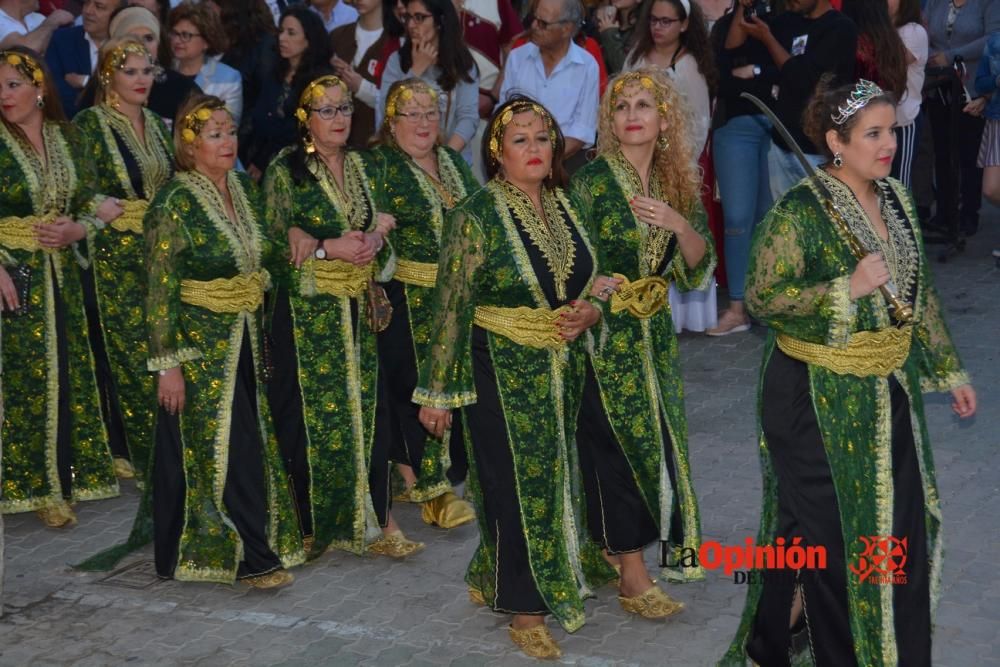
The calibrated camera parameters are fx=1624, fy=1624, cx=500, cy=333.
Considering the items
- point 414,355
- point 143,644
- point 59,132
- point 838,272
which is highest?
point 59,132

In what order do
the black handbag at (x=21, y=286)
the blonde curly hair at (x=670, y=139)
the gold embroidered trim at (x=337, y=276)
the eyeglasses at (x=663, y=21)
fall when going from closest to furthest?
the blonde curly hair at (x=670, y=139) → the gold embroidered trim at (x=337, y=276) → the black handbag at (x=21, y=286) → the eyeglasses at (x=663, y=21)

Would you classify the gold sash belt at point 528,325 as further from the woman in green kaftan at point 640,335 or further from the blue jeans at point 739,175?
the blue jeans at point 739,175

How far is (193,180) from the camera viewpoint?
267 inches

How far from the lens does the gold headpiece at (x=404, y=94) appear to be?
A: 729 cm

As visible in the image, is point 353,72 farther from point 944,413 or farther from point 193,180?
point 944,413

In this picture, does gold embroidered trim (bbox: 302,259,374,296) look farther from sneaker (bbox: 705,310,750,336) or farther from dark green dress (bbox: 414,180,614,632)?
sneaker (bbox: 705,310,750,336)

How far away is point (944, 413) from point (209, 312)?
14.1 feet

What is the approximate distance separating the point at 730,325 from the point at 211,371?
15.4 feet

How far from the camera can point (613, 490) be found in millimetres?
6492

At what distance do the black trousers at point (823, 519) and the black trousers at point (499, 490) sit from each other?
3.29 ft

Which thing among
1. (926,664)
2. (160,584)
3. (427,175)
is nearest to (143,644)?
(160,584)

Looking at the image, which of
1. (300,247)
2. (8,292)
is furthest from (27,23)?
(300,247)

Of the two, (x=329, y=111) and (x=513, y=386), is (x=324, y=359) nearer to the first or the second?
(x=329, y=111)
